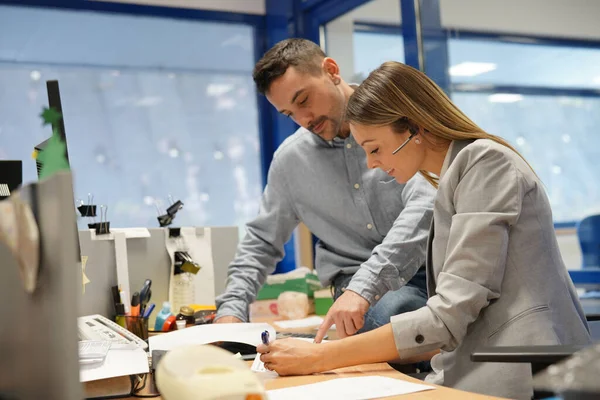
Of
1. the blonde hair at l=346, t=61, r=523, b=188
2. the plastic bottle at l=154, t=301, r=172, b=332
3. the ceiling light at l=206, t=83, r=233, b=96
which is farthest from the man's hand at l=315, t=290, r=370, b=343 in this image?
the ceiling light at l=206, t=83, r=233, b=96

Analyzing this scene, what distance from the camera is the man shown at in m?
2.23

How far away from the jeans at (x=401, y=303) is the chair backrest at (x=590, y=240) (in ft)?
3.38

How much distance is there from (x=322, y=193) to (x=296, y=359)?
1.03 m

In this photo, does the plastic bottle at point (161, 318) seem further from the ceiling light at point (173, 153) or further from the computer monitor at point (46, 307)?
the ceiling light at point (173, 153)

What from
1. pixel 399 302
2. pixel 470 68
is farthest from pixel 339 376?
pixel 470 68

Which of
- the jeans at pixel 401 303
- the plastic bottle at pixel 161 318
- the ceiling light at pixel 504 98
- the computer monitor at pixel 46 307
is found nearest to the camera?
the computer monitor at pixel 46 307

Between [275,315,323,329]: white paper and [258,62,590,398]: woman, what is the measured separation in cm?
103

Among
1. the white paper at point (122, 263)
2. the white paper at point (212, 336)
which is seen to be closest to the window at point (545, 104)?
the white paper at point (212, 336)

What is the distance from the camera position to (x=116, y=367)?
1360mm

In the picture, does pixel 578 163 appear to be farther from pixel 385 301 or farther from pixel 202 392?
pixel 202 392

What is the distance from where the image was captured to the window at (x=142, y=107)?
4.04m

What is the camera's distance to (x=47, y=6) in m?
4.04

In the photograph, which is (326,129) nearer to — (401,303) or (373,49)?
(401,303)

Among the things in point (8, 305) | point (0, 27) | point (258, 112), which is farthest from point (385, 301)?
point (0, 27)
